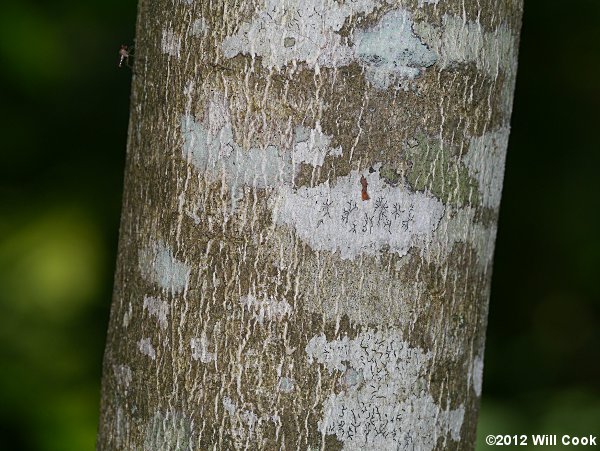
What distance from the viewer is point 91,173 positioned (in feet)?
11.8

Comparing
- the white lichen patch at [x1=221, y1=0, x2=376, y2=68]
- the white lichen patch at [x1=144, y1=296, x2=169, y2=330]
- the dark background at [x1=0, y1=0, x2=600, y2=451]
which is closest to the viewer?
the white lichen patch at [x1=221, y1=0, x2=376, y2=68]

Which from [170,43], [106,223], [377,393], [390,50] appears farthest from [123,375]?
[106,223]

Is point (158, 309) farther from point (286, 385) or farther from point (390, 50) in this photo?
point (390, 50)

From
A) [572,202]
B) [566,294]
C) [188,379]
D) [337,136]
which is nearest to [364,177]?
[337,136]

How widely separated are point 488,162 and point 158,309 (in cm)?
51

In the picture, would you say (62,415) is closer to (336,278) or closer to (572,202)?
(336,278)

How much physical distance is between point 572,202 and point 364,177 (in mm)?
3316

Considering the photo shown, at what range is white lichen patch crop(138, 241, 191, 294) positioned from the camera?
1.00 m

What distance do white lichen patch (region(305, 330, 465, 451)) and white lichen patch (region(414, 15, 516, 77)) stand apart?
38 cm

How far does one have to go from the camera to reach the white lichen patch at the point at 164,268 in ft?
3.29

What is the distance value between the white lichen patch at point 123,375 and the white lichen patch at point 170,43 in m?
0.46

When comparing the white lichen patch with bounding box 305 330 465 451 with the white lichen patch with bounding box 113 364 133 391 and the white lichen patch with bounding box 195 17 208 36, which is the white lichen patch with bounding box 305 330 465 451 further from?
the white lichen patch with bounding box 195 17 208 36

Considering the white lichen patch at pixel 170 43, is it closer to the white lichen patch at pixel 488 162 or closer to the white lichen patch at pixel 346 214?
the white lichen patch at pixel 346 214

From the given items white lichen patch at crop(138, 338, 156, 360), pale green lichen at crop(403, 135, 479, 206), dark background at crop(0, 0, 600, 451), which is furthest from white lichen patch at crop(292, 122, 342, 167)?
dark background at crop(0, 0, 600, 451)
